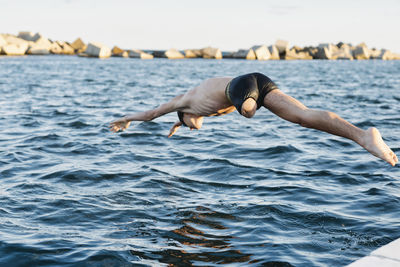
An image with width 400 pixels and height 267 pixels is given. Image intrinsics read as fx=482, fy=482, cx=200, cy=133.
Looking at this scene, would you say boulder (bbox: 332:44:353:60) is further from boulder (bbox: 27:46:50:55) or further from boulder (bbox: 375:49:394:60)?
boulder (bbox: 27:46:50:55)

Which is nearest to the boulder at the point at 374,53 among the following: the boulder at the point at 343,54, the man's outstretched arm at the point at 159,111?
the boulder at the point at 343,54

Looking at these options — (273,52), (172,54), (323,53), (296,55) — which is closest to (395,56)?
(323,53)

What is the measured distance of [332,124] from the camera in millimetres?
5348

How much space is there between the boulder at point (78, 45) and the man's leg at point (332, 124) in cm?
10869

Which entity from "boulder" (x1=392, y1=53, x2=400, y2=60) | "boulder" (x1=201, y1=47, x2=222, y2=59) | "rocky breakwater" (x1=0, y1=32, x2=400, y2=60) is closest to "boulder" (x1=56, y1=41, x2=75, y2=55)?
"rocky breakwater" (x1=0, y1=32, x2=400, y2=60)

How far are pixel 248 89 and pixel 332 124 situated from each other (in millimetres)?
1078

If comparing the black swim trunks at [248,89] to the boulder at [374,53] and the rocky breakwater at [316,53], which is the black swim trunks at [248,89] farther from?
the boulder at [374,53]

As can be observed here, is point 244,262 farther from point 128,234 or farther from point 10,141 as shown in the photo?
point 10,141

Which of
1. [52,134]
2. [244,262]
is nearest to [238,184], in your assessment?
[244,262]

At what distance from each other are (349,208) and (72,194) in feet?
14.1

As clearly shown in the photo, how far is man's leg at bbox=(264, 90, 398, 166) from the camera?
205 inches

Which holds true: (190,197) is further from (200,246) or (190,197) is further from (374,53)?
(374,53)

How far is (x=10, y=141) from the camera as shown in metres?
12.0

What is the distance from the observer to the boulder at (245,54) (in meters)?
96.5
